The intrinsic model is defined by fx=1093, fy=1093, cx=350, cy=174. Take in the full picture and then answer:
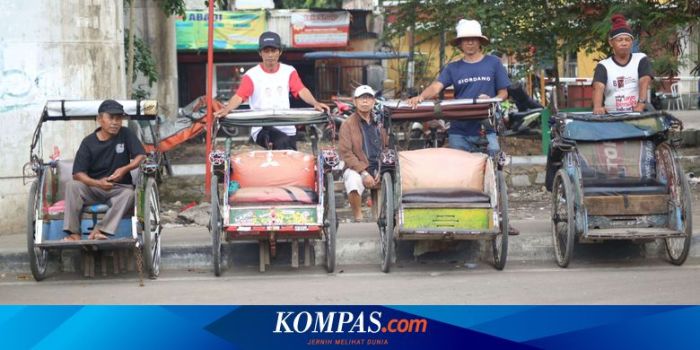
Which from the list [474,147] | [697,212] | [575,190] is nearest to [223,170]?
[474,147]

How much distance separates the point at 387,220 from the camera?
28.4 ft

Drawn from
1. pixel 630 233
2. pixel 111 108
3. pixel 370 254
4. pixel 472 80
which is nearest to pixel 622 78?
pixel 472 80

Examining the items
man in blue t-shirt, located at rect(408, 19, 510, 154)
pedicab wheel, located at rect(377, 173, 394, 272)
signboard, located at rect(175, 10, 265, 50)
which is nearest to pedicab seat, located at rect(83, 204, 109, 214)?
pedicab wheel, located at rect(377, 173, 394, 272)

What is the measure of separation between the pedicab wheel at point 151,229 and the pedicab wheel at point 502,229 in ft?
8.89

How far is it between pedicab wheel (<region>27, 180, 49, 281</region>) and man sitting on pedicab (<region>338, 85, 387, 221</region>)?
9.09ft

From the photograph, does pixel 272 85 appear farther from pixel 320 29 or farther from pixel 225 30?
pixel 320 29

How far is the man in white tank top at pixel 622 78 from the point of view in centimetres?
934

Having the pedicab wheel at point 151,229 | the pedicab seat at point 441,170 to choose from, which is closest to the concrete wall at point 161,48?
the pedicab wheel at point 151,229

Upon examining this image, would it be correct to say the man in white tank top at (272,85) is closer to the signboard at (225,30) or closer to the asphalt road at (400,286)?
the asphalt road at (400,286)

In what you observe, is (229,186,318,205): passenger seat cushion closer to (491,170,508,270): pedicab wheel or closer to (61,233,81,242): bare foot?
(61,233,81,242): bare foot

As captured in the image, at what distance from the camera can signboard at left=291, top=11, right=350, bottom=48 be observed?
28.4 metres

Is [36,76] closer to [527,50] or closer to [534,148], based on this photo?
[527,50]

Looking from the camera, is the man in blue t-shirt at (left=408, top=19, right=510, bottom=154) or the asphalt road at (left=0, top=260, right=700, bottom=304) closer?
the asphalt road at (left=0, top=260, right=700, bottom=304)

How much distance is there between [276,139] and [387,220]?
75.1 inches
